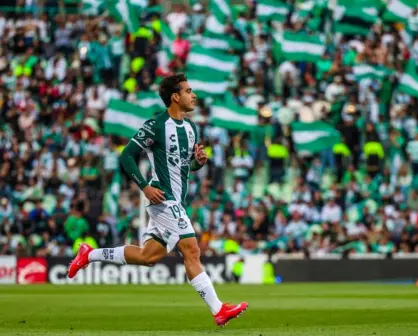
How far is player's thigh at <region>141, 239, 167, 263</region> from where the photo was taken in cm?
1248

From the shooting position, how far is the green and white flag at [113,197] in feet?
99.1

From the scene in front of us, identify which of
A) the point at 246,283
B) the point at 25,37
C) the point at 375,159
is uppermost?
the point at 25,37

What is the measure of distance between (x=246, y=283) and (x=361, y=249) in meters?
3.35

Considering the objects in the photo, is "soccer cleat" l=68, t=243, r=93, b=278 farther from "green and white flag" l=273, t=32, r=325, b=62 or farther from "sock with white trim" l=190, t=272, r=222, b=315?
"green and white flag" l=273, t=32, r=325, b=62

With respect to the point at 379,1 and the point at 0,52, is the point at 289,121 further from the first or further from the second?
the point at 0,52

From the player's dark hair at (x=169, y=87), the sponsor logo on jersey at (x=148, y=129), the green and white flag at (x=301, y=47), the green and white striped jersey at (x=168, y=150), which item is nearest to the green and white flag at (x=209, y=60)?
the green and white flag at (x=301, y=47)

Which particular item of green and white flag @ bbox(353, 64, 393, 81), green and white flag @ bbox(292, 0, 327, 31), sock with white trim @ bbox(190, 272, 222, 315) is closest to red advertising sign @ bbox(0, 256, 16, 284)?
green and white flag @ bbox(353, 64, 393, 81)

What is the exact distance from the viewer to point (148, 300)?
1947 cm

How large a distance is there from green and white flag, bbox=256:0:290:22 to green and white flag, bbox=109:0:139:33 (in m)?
3.52

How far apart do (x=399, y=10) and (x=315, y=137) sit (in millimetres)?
5314

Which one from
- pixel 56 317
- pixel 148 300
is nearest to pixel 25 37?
pixel 148 300

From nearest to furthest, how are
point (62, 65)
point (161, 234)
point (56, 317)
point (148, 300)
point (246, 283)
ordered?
point (161, 234), point (56, 317), point (148, 300), point (246, 283), point (62, 65)

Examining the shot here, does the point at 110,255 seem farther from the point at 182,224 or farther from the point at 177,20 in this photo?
the point at 177,20

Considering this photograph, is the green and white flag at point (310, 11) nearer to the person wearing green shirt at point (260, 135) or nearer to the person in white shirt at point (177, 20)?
the person in white shirt at point (177, 20)
